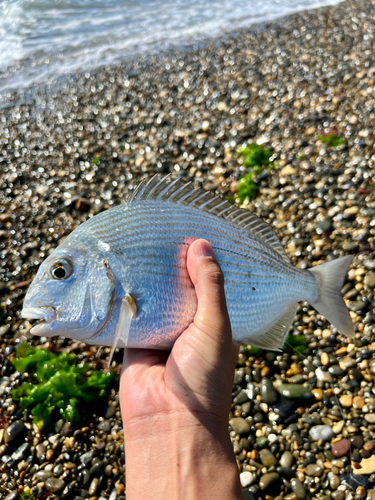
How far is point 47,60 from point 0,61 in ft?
4.06

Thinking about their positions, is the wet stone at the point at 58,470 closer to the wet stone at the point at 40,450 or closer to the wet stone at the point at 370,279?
the wet stone at the point at 40,450

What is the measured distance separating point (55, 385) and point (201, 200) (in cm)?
239

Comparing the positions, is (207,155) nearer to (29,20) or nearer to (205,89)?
(205,89)

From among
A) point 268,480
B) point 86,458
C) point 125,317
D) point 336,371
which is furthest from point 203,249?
point 86,458

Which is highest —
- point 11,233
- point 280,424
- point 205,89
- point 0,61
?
point 0,61

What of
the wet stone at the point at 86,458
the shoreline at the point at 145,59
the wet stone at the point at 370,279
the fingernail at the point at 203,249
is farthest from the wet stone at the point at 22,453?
the shoreline at the point at 145,59

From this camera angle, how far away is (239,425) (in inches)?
148

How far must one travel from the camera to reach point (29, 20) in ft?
41.8

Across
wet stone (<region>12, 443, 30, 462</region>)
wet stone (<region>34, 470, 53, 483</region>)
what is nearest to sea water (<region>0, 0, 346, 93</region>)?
wet stone (<region>12, 443, 30, 462</region>)

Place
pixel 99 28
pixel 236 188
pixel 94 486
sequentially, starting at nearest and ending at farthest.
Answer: pixel 94 486
pixel 236 188
pixel 99 28

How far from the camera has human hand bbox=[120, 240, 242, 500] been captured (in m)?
2.27

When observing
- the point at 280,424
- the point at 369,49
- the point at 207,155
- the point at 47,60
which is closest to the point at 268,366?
the point at 280,424

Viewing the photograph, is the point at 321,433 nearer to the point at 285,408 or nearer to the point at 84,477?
the point at 285,408

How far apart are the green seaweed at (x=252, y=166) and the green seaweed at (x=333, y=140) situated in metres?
0.80
